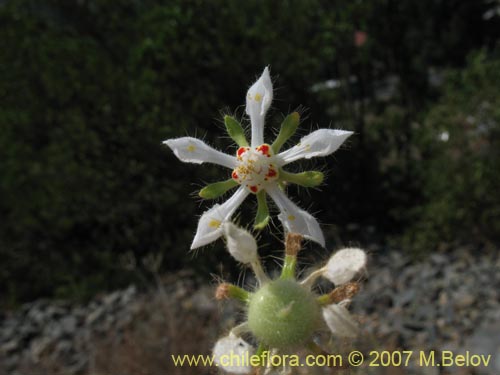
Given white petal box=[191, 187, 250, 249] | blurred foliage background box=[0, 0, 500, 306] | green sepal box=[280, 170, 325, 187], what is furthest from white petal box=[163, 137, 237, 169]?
blurred foliage background box=[0, 0, 500, 306]

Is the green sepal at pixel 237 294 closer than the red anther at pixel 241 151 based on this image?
Yes

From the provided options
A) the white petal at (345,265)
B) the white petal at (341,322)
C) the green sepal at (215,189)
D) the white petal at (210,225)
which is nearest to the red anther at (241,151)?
the green sepal at (215,189)

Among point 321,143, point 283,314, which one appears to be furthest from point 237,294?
point 321,143

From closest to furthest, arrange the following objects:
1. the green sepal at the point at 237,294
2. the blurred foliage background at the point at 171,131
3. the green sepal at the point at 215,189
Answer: the green sepal at the point at 237,294
the green sepal at the point at 215,189
the blurred foliage background at the point at 171,131

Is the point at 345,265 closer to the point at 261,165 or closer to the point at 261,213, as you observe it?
the point at 261,213

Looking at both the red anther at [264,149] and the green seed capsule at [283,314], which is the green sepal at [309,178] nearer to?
the red anther at [264,149]

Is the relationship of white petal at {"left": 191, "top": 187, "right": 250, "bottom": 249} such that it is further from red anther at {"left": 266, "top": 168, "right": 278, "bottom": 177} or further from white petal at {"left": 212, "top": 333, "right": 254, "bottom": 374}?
white petal at {"left": 212, "top": 333, "right": 254, "bottom": 374}
